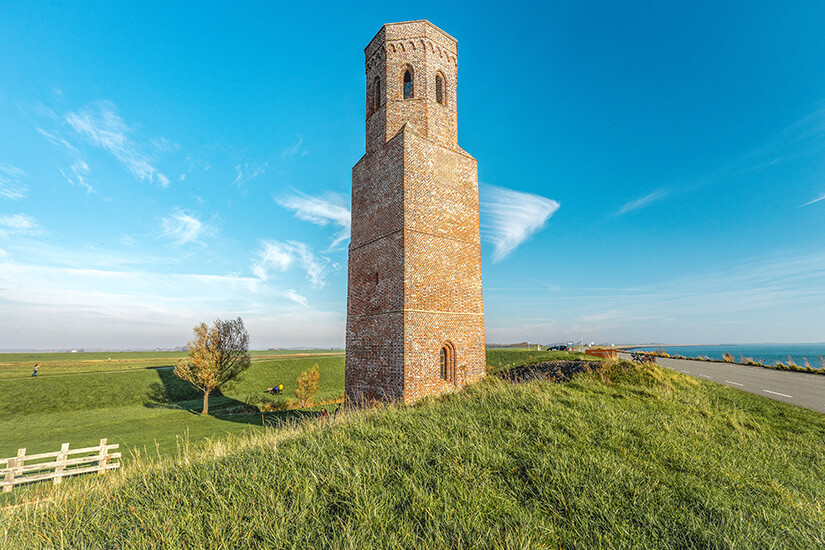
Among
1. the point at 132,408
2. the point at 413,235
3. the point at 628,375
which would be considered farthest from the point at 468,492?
the point at 132,408

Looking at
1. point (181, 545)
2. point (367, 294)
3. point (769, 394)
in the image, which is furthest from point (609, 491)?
point (769, 394)

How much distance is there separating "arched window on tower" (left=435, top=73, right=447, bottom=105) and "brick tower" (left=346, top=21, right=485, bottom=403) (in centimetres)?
5

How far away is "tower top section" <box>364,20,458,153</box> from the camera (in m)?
14.6

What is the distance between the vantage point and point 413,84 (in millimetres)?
14859

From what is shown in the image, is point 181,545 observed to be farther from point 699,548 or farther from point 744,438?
point 744,438

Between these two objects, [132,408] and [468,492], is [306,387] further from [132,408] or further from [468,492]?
[468,492]

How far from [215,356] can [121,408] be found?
12016 mm

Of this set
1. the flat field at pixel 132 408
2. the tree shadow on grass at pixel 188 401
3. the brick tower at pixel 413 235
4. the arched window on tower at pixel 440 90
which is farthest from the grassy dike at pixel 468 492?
the tree shadow on grass at pixel 188 401

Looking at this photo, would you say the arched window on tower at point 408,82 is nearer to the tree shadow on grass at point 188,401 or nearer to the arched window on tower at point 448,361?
the arched window on tower at point 448,361

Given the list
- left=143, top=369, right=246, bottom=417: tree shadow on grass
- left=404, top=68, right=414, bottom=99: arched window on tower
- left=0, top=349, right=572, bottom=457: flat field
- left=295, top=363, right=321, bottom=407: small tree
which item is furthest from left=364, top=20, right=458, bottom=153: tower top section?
left=143, top=369, right=246, bottom=417: tree shadow on grass

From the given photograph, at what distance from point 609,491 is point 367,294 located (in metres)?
10.8

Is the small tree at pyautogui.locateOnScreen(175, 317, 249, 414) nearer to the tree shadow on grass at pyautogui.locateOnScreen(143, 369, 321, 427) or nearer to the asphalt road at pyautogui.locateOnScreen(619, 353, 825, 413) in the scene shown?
the tree shadow on grass at pyautogui.locateOnScreen(143, 369, 321, 427)

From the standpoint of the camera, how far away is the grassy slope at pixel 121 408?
63.7ft

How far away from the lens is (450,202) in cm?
1447
